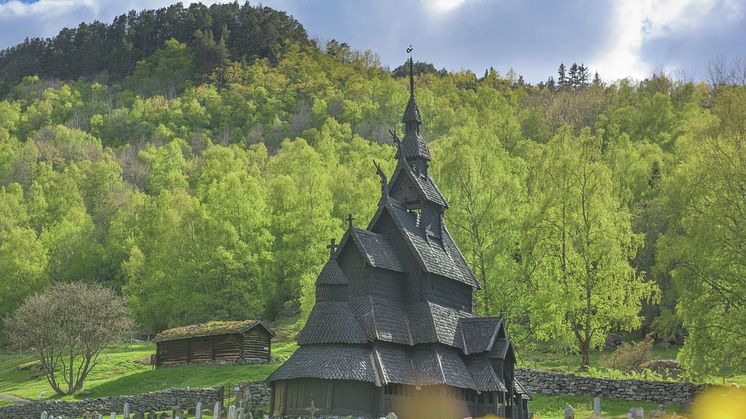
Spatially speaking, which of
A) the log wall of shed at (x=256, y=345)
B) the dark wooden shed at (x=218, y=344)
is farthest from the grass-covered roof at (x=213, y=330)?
the log wall of shed at (x=256, y=345)

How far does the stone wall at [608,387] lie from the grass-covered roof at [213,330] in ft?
54.7

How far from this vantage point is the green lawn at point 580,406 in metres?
37.5

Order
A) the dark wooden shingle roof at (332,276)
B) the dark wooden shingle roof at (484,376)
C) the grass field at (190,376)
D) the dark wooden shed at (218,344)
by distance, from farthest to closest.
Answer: the dark wooden shed at (218,344) → the grass field at (190,376) → the dark wooden shingle roof at (484,376) → the dark wooden shingle roof at (332,276)

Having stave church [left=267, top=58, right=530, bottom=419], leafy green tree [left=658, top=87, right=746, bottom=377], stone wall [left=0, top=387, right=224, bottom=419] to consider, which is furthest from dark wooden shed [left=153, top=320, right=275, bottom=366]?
leafy green tree [left=658, top=87, right=746, bottom=377]

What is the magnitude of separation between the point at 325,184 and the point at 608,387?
38.2 meters

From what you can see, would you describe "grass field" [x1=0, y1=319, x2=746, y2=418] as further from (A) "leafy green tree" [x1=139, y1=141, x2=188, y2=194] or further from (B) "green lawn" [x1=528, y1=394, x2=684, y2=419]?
(A) "leafy green tree" [x1=139, y1=141, x2=188, y2=194]

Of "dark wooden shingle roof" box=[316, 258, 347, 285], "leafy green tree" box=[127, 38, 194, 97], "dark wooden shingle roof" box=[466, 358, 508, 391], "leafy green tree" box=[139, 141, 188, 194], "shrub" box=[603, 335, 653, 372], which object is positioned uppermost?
"leafy green tree" box=[127, 38, 194, 97]

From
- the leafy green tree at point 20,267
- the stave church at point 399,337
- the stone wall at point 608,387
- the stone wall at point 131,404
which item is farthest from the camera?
the leafy green tree at point 20,267

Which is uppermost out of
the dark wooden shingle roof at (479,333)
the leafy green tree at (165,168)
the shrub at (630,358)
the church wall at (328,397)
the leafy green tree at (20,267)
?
the leafy green tree at (165,168)

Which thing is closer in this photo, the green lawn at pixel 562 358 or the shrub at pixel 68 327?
the shrub at pixel 68 327

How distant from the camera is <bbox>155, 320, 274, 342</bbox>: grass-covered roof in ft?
170

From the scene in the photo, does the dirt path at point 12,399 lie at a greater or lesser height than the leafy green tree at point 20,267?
lesser

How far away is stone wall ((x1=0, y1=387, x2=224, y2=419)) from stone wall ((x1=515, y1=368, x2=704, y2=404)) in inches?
627

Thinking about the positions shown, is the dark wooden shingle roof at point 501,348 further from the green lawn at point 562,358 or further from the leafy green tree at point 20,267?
the leafy green tree at point 20,267
